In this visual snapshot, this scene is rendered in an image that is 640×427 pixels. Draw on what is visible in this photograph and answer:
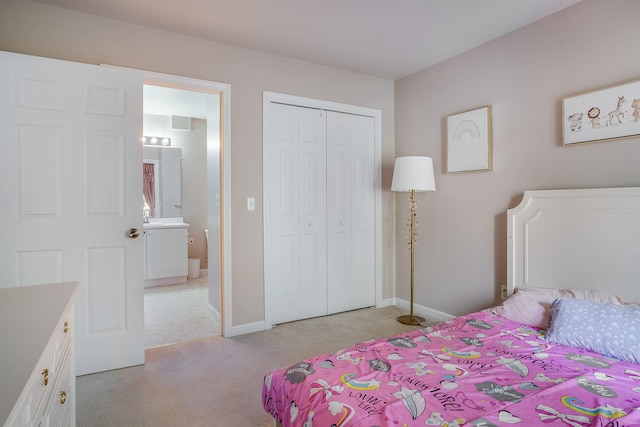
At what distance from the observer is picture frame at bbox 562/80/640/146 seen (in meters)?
2.03

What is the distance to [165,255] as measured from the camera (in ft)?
15.9

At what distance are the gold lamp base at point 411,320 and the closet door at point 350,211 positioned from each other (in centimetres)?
50

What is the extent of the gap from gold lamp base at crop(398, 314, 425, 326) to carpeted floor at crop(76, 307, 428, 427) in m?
0.08

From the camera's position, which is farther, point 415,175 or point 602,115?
point 415,175

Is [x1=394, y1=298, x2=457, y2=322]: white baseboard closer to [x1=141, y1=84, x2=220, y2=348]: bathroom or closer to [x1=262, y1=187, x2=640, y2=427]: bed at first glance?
[x1=262, y1=187, x2=640, y2=427]: bed

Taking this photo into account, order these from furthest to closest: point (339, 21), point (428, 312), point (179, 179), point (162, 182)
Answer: point (179, 179) → point (162, 182) → point (428, 312) → point (339, 21)

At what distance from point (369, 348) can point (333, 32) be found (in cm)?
236

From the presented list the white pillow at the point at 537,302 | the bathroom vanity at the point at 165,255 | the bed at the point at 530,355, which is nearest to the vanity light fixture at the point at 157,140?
the bathroom vanity at the point at 165,255

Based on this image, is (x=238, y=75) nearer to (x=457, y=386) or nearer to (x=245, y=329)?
(x=245, y=329)

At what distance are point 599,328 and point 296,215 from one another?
2.38m

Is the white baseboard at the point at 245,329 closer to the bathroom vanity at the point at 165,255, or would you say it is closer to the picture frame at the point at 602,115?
the bathroom vanity at the point at 165,255

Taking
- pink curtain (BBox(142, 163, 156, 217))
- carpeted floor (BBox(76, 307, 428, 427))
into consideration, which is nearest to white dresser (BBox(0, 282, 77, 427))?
carpeted floor (BBox(76, 307, 428, 427))

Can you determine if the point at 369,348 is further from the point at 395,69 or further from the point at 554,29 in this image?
the point at 395,69

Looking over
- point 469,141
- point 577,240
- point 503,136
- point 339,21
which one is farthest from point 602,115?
point 339,21
